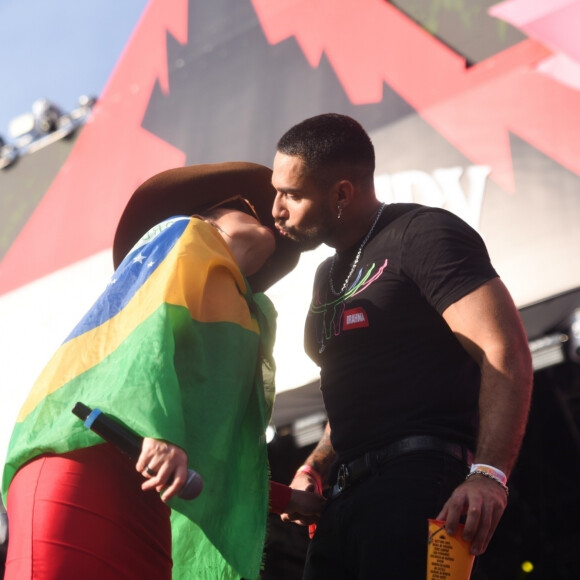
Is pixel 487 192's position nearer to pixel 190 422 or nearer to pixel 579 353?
pixel 579 353

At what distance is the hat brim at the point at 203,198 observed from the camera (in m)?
2.28

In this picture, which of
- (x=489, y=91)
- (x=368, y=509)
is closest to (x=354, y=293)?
(x=368, y=509)

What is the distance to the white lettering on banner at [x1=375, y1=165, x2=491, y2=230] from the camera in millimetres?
3771

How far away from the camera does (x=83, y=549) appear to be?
147cm

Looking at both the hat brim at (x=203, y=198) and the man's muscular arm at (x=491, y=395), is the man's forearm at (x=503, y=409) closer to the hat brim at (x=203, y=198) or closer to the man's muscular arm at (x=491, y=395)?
the man's muscular arm at (x=491, y=395)

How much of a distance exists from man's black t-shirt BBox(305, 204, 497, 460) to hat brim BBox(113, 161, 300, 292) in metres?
0.50

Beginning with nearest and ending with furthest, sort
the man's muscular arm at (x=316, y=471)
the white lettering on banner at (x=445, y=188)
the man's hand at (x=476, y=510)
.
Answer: the man's hand at (x=476, y=510), the man's muscular arm at (x=316, y=471), the white lettering on banner at (x=445, y=188)

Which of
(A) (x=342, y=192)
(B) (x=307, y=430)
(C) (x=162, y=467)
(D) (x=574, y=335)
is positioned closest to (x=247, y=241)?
(A) (x=342, y=192)

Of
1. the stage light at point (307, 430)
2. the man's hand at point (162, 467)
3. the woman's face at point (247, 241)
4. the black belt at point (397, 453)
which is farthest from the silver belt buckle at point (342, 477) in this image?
the stage light at point (307, 430)

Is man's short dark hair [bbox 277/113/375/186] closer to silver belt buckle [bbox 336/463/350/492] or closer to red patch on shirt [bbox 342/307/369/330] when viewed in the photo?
red patch on shirt [bbox 342/307/369/330]

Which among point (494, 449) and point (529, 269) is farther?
point (529, 269)

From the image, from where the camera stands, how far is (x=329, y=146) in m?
2.08

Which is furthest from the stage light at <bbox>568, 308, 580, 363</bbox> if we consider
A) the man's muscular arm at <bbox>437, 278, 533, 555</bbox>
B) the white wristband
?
the white wristband

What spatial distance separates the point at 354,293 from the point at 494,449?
1.75ft
